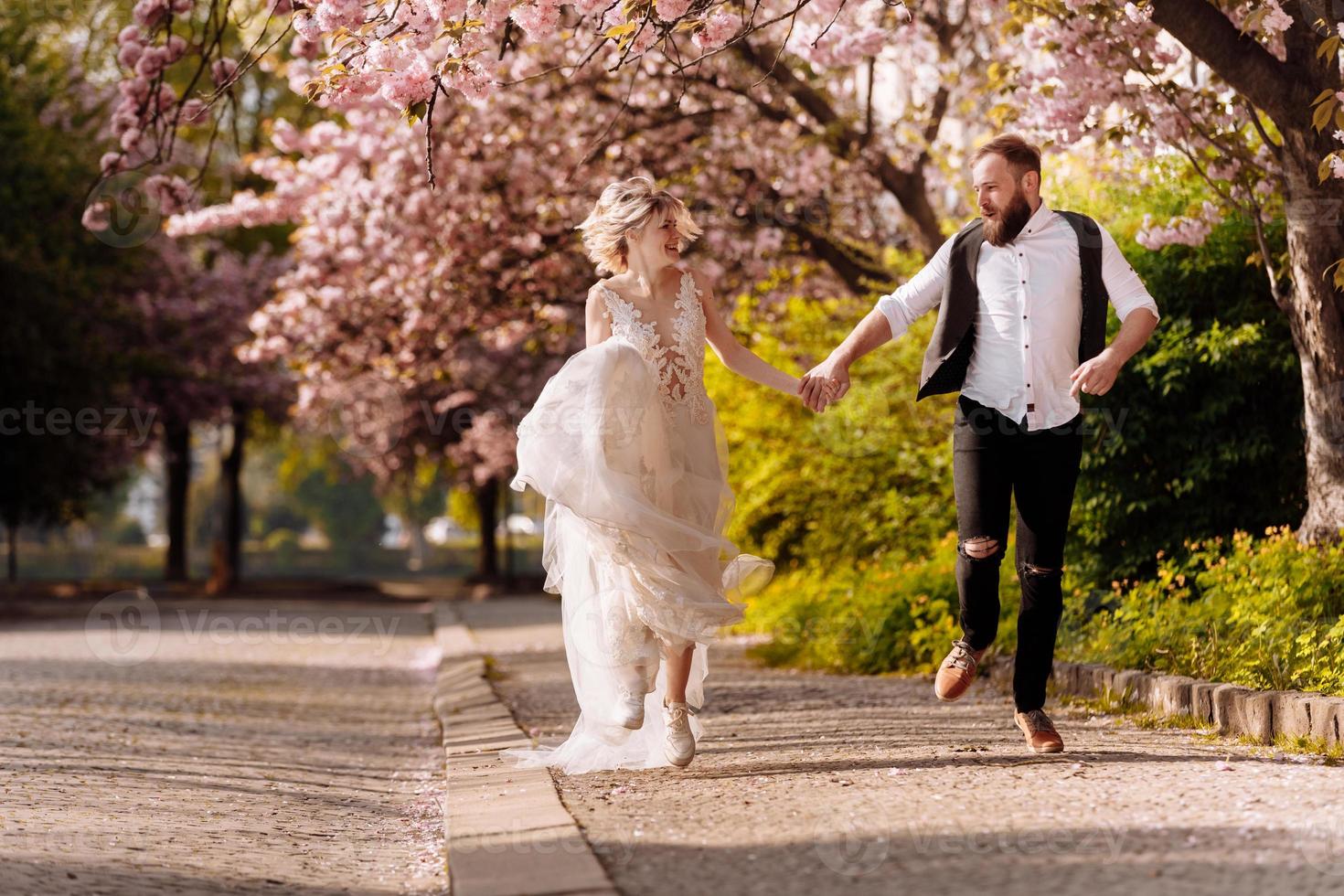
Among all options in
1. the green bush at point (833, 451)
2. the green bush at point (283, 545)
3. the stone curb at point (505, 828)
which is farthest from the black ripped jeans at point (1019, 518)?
the green bush at point (283, 545)

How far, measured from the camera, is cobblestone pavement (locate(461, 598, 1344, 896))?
3.71m

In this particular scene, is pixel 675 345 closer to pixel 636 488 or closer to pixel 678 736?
pixel 636 488

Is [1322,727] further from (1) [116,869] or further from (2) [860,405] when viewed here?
(2) [860,405]

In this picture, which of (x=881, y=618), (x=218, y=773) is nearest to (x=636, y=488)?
(x=218, y=773)

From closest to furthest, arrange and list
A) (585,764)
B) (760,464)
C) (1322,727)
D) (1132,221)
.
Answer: (1322,727)
(585,764)
(1132,221)
(760,464)

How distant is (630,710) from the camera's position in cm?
580

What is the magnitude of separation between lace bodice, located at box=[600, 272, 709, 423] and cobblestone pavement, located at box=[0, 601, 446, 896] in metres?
1.80

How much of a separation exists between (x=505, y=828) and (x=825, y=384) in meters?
2.19

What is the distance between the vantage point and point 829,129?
1173 cm

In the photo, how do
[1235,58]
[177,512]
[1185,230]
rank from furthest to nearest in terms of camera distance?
[177,512], [1185,230], [1235,58]

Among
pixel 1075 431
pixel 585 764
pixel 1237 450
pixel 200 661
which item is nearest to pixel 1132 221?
pixel 1237 450

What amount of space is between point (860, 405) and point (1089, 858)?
7.62m

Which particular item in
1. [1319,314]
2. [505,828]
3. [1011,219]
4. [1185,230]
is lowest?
[505,828]

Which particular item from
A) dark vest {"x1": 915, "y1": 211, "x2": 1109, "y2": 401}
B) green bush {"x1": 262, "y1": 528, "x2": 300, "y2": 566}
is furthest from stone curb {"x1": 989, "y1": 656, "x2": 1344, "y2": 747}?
green bush {"x1": 262, "y1": 528, "x2": 300, "y2": 566}
